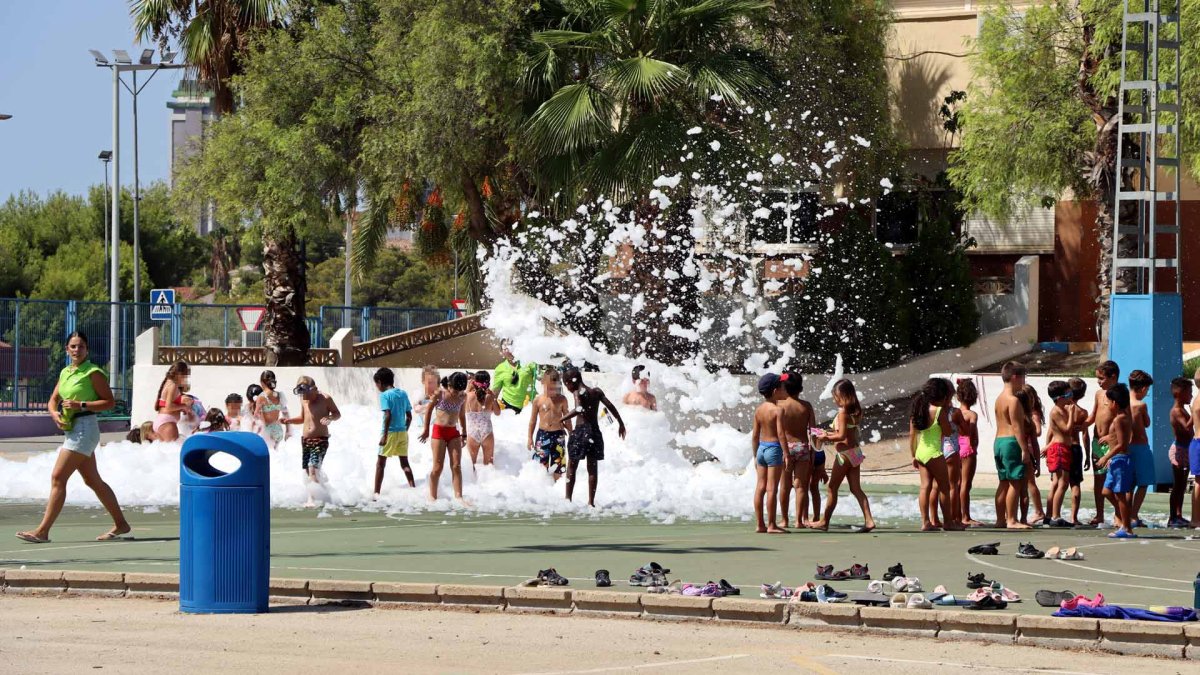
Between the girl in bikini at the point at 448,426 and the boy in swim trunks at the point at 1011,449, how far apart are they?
5.78 metres

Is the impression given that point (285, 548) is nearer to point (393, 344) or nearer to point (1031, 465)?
point (1031, 465)

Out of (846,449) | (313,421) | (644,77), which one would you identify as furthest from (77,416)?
(644,77)

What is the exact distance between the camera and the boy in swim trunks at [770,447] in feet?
51.5

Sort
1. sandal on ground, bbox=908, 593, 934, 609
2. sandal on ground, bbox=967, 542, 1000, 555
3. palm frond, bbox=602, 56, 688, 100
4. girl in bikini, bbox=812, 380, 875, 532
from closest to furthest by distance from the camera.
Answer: sandal on ground, bbox=908, 593, 934, 609, sandal on ground, bbox=967, 542, 1000, 555, girl in bikini, bbox=812, 380, 875, 532, palm frond, bbox=602, 56, 688, 100

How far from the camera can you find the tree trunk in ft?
108

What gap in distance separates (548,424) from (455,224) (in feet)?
60.9

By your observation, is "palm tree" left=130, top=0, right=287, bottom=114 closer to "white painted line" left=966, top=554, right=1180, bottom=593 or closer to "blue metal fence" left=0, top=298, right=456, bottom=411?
"blue metal fence" left=0, top=298, right=456, bottom=411

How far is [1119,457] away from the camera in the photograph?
15.9 m

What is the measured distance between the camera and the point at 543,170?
98.0 feet

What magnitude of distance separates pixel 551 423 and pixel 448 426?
1.39m

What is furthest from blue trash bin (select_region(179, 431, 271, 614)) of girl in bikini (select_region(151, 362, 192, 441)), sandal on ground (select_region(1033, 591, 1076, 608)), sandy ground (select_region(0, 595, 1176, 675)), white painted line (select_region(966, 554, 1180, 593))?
girl in bikini (select_region(151, 362, 192, 441))

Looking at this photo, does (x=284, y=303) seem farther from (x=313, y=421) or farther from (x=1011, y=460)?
(x=1011, y=460)

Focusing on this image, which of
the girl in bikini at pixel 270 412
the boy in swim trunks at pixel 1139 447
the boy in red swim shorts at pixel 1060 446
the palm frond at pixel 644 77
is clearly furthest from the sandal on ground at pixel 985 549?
the palm frond at pixel 644 77

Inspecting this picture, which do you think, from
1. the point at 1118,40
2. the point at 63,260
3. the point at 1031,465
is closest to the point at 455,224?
the point at 1118,40
